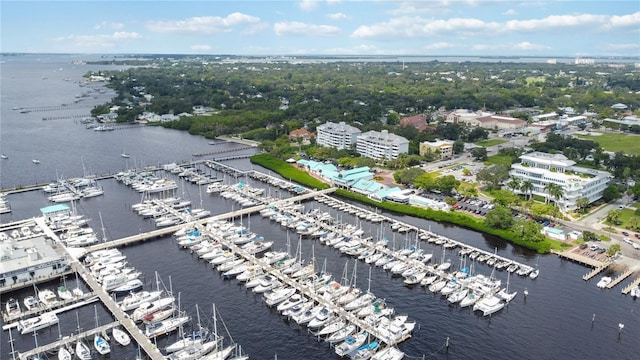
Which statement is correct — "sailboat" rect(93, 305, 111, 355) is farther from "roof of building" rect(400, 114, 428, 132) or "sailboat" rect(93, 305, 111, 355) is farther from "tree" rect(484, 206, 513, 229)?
"roof of building" rect(400, 114, 428, 132)

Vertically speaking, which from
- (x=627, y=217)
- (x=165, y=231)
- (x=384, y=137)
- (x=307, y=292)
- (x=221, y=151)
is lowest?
(x=307, y=292)

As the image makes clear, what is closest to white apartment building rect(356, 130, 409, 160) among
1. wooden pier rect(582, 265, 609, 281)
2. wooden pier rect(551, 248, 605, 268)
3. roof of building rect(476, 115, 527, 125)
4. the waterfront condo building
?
the waterfront condo building

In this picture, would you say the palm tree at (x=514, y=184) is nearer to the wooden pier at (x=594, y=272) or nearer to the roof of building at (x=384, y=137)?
the wooden pier at (x=594, y=272)

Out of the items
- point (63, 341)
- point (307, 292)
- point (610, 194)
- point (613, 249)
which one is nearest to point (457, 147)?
point (610, 194)

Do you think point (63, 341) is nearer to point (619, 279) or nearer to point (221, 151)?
point (619, 279)

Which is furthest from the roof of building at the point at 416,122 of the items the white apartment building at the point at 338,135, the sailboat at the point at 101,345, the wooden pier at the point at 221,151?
the sailboat at the point at 101,345
